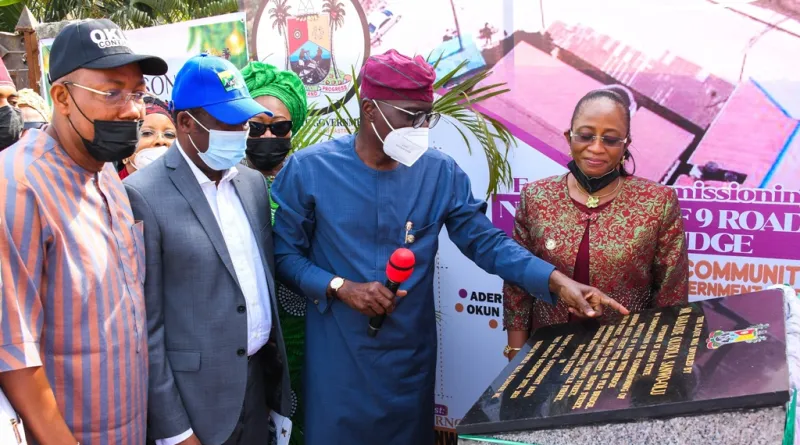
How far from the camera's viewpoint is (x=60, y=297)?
1.89 m

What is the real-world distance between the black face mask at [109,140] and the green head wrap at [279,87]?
140 centimetres

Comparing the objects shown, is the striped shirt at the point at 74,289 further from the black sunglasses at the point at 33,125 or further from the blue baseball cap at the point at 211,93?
the black sunglasses at the point at 33,125

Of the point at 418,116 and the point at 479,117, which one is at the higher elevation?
the point at 418,116

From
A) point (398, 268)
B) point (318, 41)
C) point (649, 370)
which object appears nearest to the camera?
point (649, 370)

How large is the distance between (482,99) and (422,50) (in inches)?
18.2

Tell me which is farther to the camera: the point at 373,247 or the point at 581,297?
the point at 373,247

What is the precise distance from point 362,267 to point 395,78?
773 mm

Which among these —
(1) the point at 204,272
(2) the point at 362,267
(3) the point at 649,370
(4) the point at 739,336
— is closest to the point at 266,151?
(2) the point at 362,267

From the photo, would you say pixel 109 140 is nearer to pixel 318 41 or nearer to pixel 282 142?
pixel 282 142

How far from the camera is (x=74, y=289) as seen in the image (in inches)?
75.1

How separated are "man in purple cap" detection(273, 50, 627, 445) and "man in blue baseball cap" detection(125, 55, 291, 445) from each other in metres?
0.22

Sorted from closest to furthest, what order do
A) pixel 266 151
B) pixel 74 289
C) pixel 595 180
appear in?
pixel 74 289, pixel 595 180, pixel 266 151

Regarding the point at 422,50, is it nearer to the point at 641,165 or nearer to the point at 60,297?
the point at 641,165

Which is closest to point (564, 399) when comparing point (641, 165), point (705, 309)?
point (705, 309)
